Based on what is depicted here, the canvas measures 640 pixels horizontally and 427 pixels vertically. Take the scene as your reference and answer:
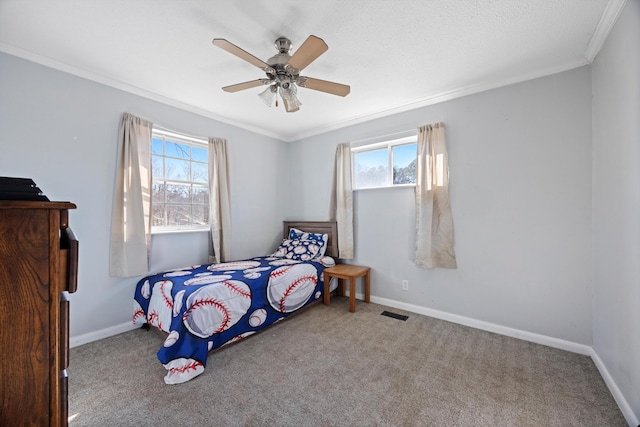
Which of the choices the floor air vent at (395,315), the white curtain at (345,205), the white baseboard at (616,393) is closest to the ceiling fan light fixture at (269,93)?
the white curtain at (345,205)

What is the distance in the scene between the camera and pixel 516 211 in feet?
8.00

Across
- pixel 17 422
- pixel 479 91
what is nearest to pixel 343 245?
pixel 479 91

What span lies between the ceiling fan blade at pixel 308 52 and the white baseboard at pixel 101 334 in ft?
9.61

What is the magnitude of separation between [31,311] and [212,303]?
4.99 ft

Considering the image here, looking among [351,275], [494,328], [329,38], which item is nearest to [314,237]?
[351,275]

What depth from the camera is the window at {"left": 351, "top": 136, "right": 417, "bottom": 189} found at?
3193 millimetres

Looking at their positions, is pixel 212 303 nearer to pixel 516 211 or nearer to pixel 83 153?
pixel 83 153

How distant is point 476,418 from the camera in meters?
1.50

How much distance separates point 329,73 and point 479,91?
1567 millimetres

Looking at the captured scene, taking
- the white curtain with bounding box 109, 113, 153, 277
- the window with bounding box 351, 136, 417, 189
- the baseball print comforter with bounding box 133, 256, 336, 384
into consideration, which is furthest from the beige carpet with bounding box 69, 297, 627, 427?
the window with bounding box 351, 136, 417, 189

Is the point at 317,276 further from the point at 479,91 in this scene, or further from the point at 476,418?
the point at 479,91

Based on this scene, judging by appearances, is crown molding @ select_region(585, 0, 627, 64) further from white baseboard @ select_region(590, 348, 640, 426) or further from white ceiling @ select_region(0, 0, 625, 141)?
white baseboard @ select_region(590, 348, 640, 426)

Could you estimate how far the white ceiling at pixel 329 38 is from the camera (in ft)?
5.41

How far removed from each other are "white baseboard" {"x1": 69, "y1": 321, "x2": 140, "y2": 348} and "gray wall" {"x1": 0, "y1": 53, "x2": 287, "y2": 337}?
0.07 feet
